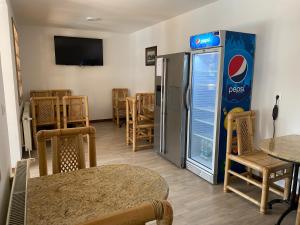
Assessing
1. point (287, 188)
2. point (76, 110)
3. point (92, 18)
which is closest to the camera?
point (287, 188)

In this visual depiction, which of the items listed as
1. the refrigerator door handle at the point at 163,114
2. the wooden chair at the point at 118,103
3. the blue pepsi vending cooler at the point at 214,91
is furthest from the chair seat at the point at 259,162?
the wooden chair at the point at 118,103

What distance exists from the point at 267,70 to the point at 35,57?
5.23m

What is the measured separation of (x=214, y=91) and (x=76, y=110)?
112 inches

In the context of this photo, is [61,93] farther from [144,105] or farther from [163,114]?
[163,114]

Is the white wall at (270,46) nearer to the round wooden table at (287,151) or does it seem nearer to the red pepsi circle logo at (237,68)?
the red pepsi circle logo at (237,68)

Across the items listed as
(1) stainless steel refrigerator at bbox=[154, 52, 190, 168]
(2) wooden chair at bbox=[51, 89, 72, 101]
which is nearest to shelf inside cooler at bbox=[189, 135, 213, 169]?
(1) stainless steel refrigerator at bbox=[154, 52, 190, 168]

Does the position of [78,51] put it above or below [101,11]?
below

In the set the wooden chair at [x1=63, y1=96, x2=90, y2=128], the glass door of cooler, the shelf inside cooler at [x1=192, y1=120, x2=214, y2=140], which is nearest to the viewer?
the glass door of cooler

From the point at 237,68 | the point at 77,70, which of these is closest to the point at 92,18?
the point at 77,70

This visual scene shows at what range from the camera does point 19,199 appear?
3.78 feet

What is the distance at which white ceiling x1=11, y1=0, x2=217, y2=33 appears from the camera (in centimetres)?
366

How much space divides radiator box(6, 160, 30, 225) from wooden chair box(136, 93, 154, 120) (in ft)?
10.6

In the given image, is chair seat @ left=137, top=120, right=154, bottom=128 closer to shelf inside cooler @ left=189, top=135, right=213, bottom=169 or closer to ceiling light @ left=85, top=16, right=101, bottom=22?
shelf inside cooler @ left=189, top=135, right=213, bottom=169

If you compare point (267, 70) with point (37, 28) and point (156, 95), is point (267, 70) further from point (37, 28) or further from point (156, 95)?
point (37, 28)
